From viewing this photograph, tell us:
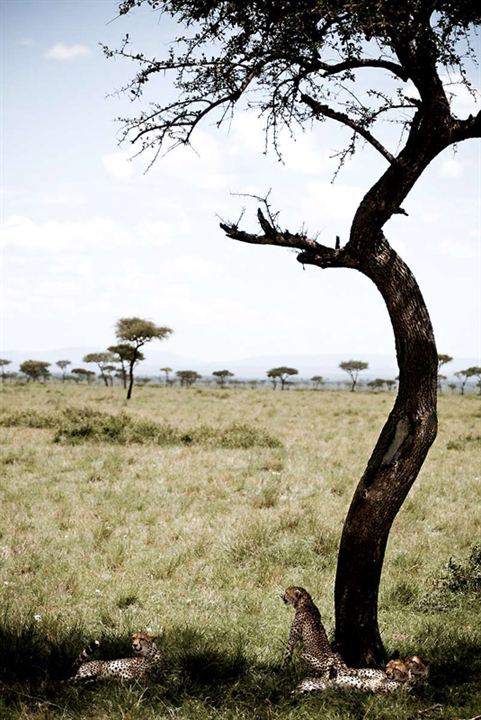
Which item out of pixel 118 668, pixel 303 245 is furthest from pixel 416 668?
pixel 303 245

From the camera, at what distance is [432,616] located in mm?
6762

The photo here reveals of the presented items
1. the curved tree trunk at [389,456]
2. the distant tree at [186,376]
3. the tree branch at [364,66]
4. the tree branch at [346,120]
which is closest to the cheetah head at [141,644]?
the curved tree trunk at [389,456]

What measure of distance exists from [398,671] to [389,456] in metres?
1.73

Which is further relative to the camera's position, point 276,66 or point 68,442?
point 68,442

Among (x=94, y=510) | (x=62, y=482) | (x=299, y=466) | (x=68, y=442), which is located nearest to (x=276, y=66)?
(x=94, y=510)

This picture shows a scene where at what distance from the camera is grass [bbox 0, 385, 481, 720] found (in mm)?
4676

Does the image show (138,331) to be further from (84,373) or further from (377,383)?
(377,383)

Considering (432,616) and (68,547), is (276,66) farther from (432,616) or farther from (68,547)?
(68,547)

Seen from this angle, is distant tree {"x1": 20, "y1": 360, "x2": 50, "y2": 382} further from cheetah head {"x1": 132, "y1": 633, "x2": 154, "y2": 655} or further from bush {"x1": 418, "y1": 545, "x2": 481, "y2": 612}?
cheetah head {"x1": 132, "y1": 633, "x2": 154, "y2": 655}

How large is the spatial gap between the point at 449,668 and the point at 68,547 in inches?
233

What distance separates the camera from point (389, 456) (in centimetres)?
527

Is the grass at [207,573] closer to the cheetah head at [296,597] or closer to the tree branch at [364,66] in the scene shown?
the cheetah head at [296,597]

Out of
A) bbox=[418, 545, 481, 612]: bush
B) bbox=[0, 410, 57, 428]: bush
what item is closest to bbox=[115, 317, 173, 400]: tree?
bbox=[0, 410, 57, 428]: bush

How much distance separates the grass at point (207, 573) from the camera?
15.3 ft
